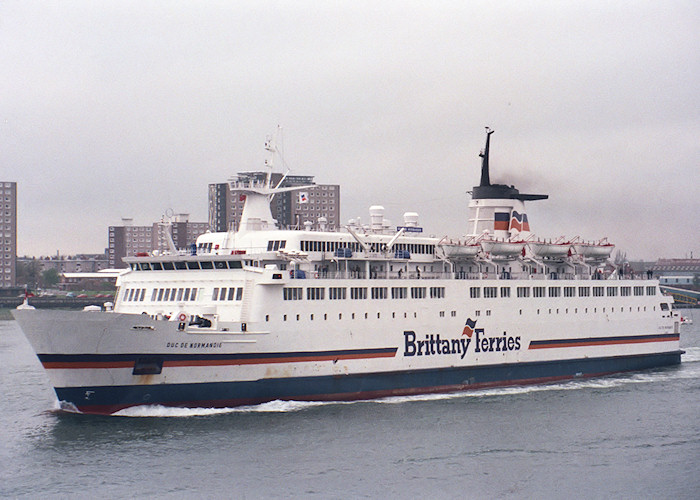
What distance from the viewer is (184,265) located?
102 feet

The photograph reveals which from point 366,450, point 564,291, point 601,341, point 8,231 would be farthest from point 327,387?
point 8,231

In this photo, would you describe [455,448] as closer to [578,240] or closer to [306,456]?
[306,456]

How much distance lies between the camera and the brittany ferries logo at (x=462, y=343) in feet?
107

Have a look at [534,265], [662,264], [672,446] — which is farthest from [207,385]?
[662,264]

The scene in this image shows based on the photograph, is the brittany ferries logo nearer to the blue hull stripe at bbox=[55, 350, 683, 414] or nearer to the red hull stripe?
the blue hull stripe at bbox=[55, 350, 683, 414]

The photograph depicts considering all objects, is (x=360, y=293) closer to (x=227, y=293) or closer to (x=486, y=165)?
(x=227, y=293)

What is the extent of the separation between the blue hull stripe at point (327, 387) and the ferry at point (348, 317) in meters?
0.05

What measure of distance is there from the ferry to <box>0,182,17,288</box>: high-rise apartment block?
7726cm

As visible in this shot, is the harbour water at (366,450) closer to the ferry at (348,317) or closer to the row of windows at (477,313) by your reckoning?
the ferry at (348,317)

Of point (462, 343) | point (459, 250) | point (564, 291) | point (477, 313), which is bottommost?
point (462, 343)

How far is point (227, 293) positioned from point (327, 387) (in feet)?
15.2

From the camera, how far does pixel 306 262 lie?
1233 inches

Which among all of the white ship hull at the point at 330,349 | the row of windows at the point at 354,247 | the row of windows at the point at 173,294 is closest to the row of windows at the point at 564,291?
the white ship hull at the point at 330,349

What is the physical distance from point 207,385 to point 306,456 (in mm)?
5475
